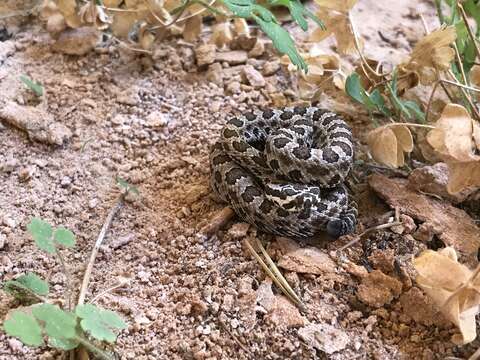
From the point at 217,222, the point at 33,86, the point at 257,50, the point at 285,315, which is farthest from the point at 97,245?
the point at 257,50

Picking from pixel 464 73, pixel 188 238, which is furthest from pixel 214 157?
pixel 464 73

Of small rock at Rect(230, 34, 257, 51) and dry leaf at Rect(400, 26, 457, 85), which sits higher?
dry leaf at Rect(400, 26, 457, 85)

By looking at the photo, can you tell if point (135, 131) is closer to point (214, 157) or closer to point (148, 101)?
point (148, 101)

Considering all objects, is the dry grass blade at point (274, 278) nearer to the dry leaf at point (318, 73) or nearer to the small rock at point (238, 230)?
the small rock at point (238, 230)

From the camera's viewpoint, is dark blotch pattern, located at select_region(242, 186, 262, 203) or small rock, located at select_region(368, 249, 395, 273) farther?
dark blotch pattern, located at select_region(242, 186, 262, 203)

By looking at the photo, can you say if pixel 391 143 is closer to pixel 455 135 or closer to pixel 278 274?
pixel 455 135

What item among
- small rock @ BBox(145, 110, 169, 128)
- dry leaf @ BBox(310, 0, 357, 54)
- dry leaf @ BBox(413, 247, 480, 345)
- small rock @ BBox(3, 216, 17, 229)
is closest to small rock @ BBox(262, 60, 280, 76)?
dry leaf @ BBox(310, 0, 357, 54)

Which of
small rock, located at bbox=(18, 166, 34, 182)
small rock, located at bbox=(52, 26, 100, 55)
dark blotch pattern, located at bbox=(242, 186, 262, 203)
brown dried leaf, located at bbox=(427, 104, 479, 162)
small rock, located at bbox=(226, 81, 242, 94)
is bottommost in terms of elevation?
small rock, located at bbox=(18, 166, 34, 182)

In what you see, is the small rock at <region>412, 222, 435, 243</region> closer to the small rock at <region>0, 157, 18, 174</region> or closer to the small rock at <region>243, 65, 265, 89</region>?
the small rock at <region>243, 65, 265, 89</region>
